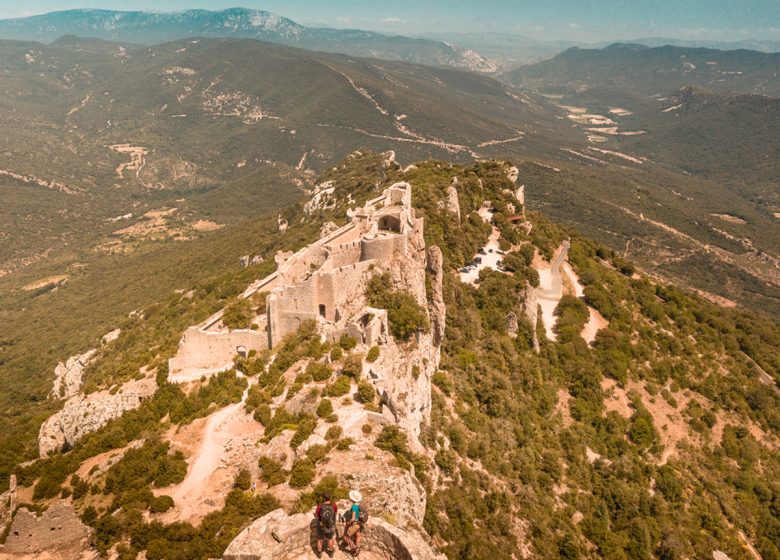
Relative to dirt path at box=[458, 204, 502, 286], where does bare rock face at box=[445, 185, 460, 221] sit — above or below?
above

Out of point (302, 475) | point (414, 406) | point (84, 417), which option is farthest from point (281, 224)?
point (302, 475)

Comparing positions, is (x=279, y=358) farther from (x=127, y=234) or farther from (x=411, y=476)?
(x=127, y=234)

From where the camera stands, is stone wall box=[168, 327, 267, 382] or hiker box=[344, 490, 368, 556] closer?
hiker box=[344, 490, 368, 556]

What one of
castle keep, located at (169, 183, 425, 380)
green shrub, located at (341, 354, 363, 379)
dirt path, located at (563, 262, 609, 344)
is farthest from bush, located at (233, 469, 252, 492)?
dirt path, located at (563, 262, 609, 344)

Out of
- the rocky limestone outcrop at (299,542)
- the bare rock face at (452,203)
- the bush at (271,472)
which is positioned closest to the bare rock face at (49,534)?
the bush at (271,472)

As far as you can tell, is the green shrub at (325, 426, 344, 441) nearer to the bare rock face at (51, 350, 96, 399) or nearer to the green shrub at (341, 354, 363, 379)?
the green shrub at (341, 354, 363, 379)

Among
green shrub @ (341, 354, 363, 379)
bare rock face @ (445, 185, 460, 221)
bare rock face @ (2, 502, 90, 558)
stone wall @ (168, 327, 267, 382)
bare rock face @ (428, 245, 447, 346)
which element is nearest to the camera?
bare rock face @ (2, 502, 90, 558)

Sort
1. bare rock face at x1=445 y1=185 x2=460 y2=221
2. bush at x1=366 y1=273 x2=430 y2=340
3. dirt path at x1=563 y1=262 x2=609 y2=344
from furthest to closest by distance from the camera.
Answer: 1. bare rock face at x1=445 y1=185 x2=460 y2=221
2. dirt path at x1=563 y1=262 x2=609 y2=344
3. bush at x1=366 y1=273 x2=430 y2=340

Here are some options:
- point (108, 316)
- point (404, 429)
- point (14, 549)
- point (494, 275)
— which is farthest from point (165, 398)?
point (108, 316)
